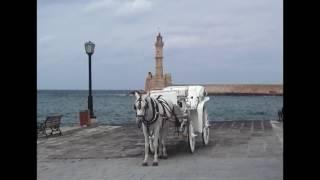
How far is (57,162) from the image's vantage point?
11953mm

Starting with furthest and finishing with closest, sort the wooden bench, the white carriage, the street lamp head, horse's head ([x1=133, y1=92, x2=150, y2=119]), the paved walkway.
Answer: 1. the street lamp head
2. the wooden bench
3. the white carriage
4. horse's head ([x1=133, y1=92, x2=150, y2=119])
5. the paved walkway

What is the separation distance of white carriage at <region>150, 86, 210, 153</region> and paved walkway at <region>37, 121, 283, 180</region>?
0.46 meters

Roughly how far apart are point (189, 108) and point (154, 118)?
2.14 metres

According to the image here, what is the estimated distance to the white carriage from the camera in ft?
41.9

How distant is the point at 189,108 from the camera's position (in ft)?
43.7

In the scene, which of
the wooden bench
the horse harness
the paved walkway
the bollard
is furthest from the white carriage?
the bollard

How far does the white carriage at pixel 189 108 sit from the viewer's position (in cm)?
1276

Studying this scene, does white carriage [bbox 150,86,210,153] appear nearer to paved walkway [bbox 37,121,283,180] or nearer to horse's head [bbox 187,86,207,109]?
horse's head [bbox 187,86,207,109]
